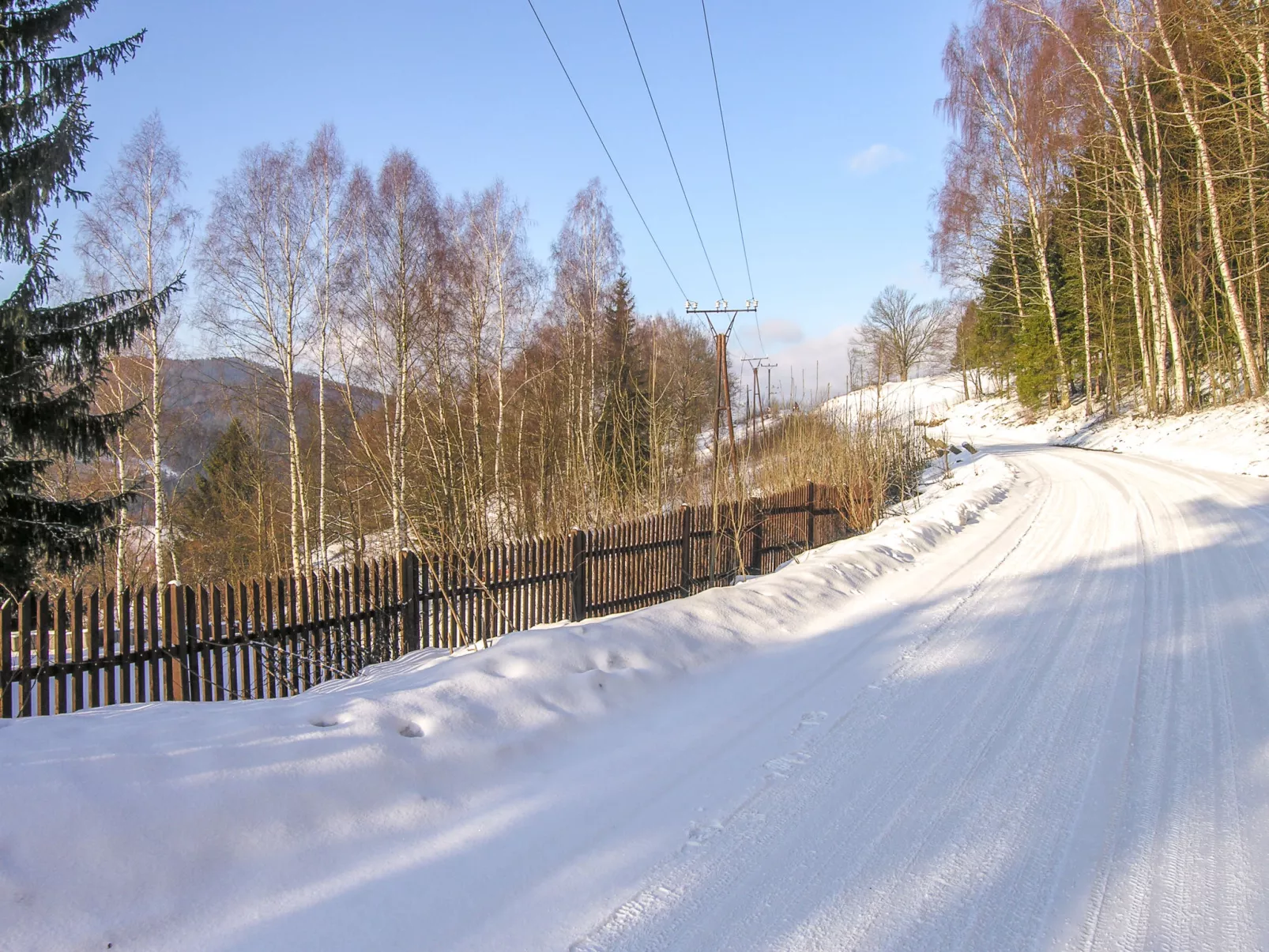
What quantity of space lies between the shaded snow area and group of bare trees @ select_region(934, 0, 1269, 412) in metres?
15.4

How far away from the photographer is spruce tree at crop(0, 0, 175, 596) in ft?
24.8

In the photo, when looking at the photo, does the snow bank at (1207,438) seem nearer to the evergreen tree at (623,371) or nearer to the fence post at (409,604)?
the evergreen tree at (623,371)

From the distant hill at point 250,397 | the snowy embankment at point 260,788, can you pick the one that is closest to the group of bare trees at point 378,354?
the distant hill at point 250,397

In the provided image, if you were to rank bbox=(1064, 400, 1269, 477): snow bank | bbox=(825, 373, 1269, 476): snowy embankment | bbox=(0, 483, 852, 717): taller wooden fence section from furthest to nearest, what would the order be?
bbox=(825, 373, 1269, 476): snowy embankment → bbox=(1064, 400, 1269, 477): snow bank → bbox=(0, 483, 852, 717): taller wooden fence section

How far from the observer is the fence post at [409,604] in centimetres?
672

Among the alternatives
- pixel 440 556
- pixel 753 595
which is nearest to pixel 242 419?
pixel 440 556

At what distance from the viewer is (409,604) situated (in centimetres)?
675

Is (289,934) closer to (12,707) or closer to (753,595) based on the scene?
(12,707)

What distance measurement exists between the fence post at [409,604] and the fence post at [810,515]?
8.63 m

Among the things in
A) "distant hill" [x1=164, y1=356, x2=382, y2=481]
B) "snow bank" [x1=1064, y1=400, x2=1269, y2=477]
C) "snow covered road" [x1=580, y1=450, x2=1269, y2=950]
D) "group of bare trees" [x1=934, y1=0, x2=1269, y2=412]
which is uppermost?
"group of bare trees" [x1=934, y1=0, x2=1269, y2=412]

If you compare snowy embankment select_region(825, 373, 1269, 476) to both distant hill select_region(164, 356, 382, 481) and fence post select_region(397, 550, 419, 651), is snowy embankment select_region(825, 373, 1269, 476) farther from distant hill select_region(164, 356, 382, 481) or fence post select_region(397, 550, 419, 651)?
distant hill select_region(164, 356, 382, 481)

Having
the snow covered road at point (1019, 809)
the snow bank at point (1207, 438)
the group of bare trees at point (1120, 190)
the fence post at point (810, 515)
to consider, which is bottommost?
the snow covered road at point (1019, 809)

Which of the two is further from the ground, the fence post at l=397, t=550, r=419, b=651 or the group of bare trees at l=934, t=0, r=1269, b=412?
the group of bare trees at l=934, t=0, r=1269, b=412

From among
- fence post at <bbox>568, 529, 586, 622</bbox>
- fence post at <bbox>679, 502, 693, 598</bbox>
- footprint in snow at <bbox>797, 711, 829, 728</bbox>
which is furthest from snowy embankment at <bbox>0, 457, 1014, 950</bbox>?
fence post at <bbox>679, 502, 693, 598</bbox>
